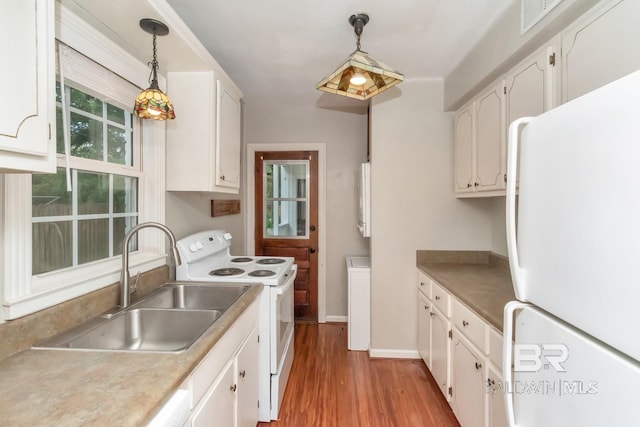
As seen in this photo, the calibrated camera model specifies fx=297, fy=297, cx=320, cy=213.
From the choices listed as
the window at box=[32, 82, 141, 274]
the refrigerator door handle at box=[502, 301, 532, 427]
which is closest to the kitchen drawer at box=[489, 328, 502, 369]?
the refrigerator door handle at box=[502, 301, 532, 427]

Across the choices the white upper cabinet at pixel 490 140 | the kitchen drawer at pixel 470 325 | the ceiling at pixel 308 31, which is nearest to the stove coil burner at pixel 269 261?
the kitchen drawer at pixel 470 325

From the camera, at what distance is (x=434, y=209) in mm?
2646

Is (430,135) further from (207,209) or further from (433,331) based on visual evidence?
(207,209)

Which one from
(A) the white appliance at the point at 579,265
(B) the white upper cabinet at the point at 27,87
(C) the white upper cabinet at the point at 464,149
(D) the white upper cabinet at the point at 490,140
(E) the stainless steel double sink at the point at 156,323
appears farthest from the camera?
(C) the white upper cabinet at the point at 464,149

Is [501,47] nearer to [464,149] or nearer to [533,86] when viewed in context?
[533,86]

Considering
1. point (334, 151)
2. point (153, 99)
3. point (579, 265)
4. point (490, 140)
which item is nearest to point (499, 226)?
point (490, 140)

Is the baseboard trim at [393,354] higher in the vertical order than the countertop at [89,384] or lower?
lower

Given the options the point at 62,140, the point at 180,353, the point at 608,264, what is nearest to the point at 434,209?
the point at 608,264

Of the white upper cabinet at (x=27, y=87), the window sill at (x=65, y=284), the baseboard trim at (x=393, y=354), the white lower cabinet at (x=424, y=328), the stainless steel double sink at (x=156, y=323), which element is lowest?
the baseboard trim at (x=393, y=354)

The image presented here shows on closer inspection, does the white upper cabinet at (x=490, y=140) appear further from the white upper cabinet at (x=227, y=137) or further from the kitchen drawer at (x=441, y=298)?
the white upper cabinet at (x=227, y=137)

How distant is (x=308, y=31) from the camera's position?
186cm

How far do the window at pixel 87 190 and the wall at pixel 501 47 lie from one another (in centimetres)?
213

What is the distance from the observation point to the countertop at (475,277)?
154 centimetres

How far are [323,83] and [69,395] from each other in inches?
73.8
